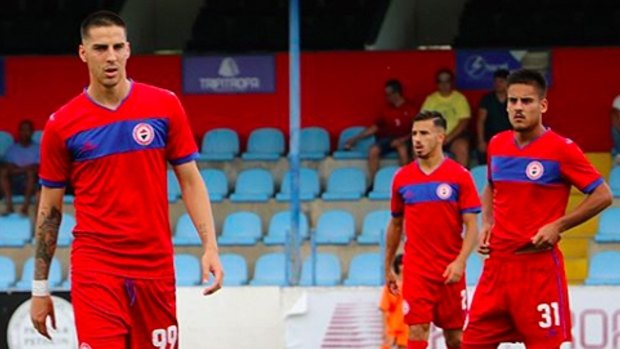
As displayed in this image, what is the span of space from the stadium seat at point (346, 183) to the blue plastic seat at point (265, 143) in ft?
3.78

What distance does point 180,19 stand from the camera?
22.0 meters

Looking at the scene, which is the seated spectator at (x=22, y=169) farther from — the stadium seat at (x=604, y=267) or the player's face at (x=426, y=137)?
the player's face at (x=426, y=137)

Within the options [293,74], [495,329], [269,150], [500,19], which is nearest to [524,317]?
[495,329]

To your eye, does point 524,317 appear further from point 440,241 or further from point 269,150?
point 269,150

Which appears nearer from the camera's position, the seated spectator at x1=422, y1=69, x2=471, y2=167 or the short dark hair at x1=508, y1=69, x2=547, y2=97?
the short dark hair at x1=508, y1=69, x2=547, y2=97

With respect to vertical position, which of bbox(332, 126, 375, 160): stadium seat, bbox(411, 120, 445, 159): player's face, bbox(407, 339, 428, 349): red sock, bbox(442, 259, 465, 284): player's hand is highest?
bbox(332, 126, 375, 160): stadium seat

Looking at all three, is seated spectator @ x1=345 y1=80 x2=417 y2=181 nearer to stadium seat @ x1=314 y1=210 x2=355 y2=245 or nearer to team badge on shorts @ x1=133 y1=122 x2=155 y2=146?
stadium seat @ x1=314 y1=210 x2=355 y2=245

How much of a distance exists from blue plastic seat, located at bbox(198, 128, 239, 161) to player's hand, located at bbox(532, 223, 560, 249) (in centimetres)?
1046

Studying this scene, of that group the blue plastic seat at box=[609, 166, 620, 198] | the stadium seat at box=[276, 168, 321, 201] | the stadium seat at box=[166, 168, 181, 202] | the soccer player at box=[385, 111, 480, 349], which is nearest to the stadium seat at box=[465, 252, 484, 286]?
the blue plastic seat at box=[609, 166, 620, 198]

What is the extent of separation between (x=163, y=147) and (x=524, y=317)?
2762 millimetres

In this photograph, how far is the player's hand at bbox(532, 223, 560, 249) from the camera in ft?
30.5

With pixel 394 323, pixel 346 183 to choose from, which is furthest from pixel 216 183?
pixel 394 323

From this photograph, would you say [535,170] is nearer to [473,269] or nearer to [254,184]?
[473,269]

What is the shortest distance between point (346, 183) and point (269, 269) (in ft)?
6.65
